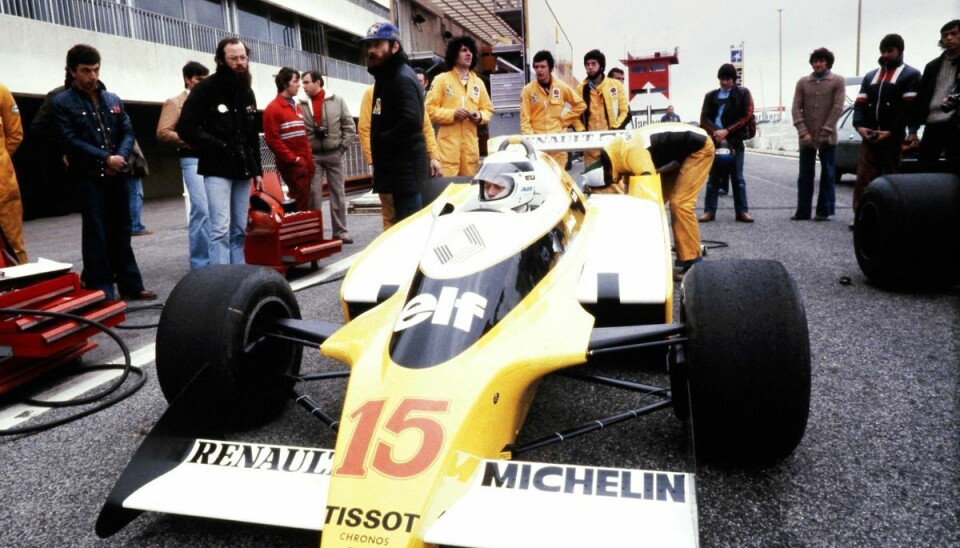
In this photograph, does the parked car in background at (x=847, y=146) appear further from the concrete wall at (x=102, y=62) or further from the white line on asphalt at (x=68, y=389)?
the concrete wall at (x=102, y=62)

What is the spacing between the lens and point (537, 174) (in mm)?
2836

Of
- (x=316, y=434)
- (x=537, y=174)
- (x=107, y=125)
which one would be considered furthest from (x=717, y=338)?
(x=107, y=125)

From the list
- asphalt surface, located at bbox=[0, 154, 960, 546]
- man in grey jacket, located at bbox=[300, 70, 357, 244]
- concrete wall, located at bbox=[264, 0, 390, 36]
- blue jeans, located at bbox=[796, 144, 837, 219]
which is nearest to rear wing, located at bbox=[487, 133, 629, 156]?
asphalt surface, located at bbox=[0, 154, 960, 546]

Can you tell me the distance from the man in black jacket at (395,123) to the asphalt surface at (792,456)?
1737 mm

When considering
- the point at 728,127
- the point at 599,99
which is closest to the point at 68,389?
the point at 599,99

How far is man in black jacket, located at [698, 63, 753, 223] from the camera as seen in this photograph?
7.62m

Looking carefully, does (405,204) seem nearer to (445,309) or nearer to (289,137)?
(289,137)

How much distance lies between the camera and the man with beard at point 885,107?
6180 mm

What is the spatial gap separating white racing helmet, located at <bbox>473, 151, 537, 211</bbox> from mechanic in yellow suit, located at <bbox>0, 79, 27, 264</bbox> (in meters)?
3.92

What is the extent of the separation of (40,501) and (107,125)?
353cm

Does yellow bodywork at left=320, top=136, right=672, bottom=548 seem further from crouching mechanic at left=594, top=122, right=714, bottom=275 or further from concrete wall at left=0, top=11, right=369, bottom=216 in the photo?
concrete wall at left=0, top=11, right=369, bottom=216

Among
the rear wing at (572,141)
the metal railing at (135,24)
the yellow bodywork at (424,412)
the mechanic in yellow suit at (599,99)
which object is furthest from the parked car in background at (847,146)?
the metal railing at (135,24)

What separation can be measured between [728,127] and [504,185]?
20.1ft

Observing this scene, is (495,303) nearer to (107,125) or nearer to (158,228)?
(107,125)
